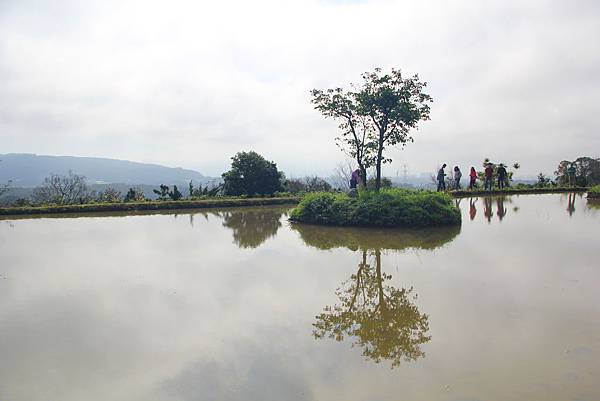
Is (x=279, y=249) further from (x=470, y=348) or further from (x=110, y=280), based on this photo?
(x=470, y=348)

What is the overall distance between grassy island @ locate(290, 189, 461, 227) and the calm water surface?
2203 millimetres

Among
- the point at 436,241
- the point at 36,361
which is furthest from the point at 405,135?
the point at 36,361

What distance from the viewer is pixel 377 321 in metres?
5.00

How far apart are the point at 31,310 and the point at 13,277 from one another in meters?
2.25

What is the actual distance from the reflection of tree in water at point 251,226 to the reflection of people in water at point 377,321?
175 inches

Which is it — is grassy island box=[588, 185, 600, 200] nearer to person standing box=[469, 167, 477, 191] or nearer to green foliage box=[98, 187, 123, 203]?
person standing box=[469, 167, 477, 191]

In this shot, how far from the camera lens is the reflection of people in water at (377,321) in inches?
165

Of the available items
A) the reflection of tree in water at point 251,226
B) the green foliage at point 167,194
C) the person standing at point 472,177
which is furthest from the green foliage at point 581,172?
the green foliage at point 167,194

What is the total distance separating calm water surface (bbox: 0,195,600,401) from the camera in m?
3.57

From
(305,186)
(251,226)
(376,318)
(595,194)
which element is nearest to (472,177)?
(595,194)

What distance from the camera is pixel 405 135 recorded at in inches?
614

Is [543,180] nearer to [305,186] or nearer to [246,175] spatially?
[305,186]

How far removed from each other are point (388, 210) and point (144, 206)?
1271 cm

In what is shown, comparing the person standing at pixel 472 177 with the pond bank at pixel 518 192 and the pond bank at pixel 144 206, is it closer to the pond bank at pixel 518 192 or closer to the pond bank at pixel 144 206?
the pond bank at pixel 518 192
